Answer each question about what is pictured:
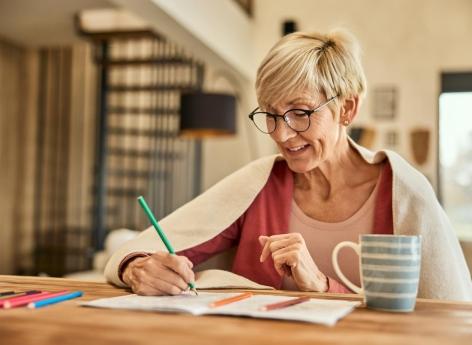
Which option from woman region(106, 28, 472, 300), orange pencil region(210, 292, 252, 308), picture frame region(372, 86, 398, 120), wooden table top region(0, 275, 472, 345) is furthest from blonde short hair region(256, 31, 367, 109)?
picture frame region(372, 86, 398, 120)

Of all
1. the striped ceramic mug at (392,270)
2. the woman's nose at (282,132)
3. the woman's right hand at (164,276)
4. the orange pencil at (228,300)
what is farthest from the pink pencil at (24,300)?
the woman's nose at (282,132)

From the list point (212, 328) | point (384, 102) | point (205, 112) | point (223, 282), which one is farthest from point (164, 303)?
point (384, 102)

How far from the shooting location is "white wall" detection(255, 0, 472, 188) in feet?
20.0

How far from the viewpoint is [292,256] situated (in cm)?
117

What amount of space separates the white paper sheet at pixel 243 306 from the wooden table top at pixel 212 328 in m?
0.02

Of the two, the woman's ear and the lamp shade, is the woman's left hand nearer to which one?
the woman's ear

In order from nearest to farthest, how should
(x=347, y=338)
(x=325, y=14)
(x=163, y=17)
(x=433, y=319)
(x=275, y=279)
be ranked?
(x=347, y=338) < (x=433, y=319) < (x=275, y=279) < (x=163, y=17) < (x=325, y=14)

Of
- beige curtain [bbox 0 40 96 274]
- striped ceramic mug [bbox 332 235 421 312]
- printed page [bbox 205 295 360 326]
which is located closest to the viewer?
printed page [bbox 205 295 360 326]

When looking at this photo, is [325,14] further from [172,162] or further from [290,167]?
[290,167]

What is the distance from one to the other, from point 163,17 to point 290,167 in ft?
9.83

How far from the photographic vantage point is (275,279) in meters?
1.49

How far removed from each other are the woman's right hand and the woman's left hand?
0.15 m

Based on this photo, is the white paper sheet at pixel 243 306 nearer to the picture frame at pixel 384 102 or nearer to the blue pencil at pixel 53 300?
the blue pencil at pixel 53 300

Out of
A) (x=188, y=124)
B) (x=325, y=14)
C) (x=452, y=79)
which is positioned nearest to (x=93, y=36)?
(x=188, y=124)
